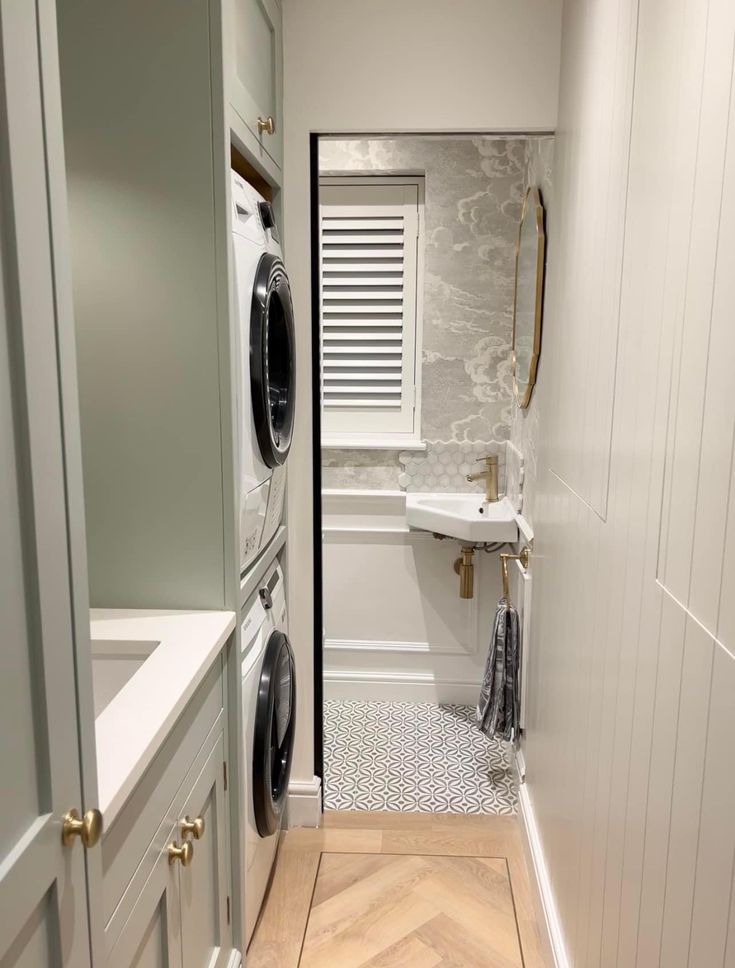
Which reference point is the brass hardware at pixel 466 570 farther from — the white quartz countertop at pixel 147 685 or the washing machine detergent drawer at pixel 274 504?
the white quartz countertop at pixel 147 685

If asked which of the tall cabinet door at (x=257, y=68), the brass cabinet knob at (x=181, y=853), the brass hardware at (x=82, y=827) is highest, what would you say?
the tall cabinet door at (x=257, y=68)

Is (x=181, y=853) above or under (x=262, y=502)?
under

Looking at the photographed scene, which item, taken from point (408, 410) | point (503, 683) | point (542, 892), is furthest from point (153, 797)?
point (408, 410)

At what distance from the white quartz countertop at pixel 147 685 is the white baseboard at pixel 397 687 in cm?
187

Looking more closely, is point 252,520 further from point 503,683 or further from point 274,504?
point 503,683

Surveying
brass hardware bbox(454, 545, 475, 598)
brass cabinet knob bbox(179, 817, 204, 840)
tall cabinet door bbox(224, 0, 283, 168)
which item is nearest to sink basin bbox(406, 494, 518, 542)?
brass hardware bbox(454, 545, 475, 598)

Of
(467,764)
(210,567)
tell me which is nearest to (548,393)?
(210,567)

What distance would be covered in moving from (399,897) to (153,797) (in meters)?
1.28

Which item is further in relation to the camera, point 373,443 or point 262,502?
point 373,443

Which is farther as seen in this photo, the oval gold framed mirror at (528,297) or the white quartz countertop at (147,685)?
the oval gold framed mirror at (528,297)

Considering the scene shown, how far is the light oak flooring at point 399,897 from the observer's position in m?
1.94

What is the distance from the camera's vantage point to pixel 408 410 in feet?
10.9

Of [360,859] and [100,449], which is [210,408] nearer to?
[100,449]

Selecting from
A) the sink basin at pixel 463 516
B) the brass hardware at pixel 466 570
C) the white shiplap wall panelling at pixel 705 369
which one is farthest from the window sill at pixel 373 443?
the white shiplap wall panelling at pixel 705 369
